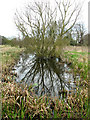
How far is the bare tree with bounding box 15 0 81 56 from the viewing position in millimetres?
5668

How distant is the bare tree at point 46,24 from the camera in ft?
18.6

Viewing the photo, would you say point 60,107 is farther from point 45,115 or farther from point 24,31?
point 24,31

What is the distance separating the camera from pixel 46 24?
6.05 m

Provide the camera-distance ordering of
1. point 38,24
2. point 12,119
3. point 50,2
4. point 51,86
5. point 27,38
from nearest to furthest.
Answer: point 12,119 → point 51,86 → point 50,2 → point 38,24 → point 27,38

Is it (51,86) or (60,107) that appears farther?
(51,86)

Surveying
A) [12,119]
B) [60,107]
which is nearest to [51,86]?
[60,107]

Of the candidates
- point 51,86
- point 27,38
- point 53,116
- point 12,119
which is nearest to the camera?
point 12,119

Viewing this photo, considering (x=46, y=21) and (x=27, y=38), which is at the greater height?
(x=46, y=21)

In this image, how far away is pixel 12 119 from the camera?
149cm

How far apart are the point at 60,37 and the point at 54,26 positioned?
0.77m

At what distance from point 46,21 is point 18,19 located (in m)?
1.67

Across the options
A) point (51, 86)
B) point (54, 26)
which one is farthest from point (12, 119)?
point (54, 26)

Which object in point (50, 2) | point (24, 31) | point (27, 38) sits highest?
point (50, 2)

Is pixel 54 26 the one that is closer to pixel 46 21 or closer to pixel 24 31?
pixel 46 21
